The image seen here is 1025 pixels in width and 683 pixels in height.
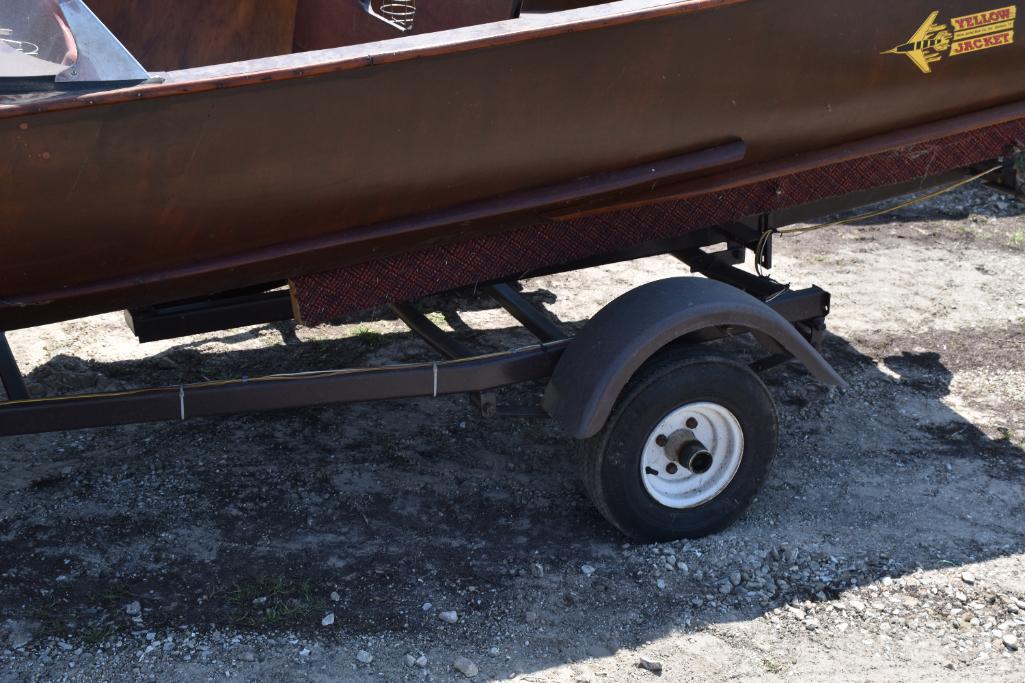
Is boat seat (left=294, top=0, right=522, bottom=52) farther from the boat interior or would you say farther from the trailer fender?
the trailer fender

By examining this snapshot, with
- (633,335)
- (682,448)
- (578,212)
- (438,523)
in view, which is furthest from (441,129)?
(438,523)

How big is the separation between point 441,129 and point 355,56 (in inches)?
13.5

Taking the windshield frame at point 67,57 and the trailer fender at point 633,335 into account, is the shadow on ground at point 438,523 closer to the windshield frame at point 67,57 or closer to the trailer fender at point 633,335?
the trailer fender at point 633,335

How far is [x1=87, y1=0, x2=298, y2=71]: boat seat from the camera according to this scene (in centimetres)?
456

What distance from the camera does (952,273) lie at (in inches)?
235

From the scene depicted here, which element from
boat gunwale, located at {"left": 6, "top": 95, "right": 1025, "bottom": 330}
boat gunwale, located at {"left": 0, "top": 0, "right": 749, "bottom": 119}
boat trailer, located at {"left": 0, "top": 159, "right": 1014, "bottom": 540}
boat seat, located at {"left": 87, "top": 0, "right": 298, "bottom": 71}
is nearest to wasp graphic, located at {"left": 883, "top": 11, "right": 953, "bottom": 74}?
boat gunwale, located at {"left": 6, "top": 95, "right": 1025, "bottom": 330}

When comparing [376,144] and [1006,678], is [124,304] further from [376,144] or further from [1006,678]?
[1006,678]

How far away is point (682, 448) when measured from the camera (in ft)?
11.8

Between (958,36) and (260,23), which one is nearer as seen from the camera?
(958,36)

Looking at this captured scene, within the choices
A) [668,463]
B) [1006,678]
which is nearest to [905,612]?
[1006,678]

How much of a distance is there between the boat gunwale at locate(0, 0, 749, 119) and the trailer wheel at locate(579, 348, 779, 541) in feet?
3.48

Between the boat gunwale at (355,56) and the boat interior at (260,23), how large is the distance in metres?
1.17

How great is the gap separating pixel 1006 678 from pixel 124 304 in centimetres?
279

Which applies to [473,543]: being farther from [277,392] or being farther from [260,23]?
[260,23]
